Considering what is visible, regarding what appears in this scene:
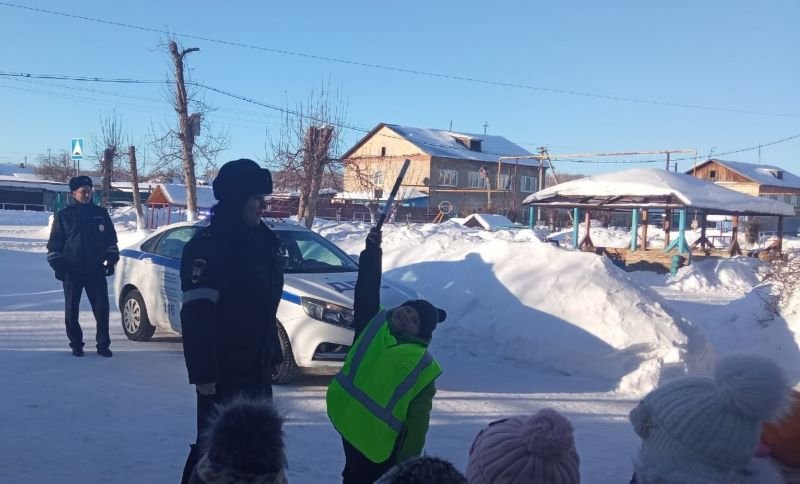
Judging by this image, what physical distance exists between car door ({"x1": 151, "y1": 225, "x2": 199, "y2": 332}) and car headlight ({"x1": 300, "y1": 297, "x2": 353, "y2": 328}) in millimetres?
1657

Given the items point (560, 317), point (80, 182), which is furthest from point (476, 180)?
point (80, 182)

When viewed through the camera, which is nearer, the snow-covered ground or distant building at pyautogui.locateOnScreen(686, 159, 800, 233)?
the snow-covered ground

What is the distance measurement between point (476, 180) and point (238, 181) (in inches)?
2292

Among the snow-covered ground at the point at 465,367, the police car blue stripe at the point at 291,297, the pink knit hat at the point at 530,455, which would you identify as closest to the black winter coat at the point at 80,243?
the snow-covered ground at the point at 465,367

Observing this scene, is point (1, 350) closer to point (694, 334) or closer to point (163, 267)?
point (163, 267)

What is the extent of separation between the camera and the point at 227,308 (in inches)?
136

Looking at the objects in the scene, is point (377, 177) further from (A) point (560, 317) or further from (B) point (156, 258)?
(A) point (560, 317)

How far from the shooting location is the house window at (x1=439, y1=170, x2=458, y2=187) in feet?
194

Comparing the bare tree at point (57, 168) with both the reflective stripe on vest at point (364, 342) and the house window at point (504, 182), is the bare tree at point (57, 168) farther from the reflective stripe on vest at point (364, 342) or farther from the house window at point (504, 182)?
the reflective stripe on vest at point (364, 342)

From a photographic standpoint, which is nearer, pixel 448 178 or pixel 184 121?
pixel 184 121

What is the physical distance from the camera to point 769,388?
2219 millimetres

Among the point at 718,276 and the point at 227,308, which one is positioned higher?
the point at 227,308

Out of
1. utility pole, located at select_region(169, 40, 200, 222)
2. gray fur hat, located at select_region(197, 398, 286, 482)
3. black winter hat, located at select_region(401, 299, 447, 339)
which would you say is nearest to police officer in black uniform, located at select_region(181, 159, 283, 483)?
black winter hat, located at select_region(401, 299, 447, 339)

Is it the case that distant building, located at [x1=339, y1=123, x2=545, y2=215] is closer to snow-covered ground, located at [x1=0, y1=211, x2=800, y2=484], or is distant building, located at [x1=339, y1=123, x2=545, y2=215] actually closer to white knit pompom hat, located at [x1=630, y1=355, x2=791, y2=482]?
snow-covered ground, located at [x1=0, y1=211, x2=800, y2=484]
